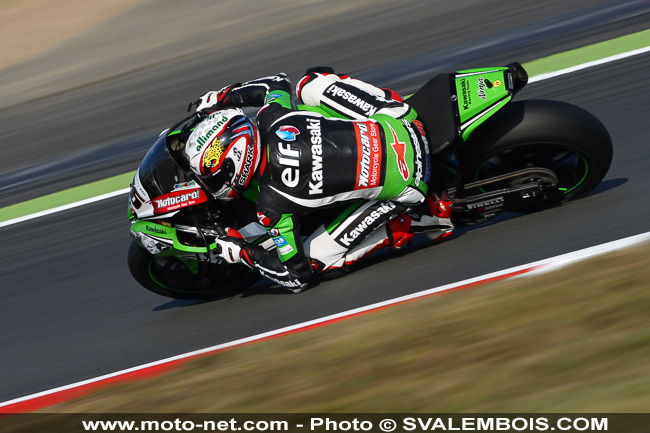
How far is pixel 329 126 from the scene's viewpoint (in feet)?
16.6

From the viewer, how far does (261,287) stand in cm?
583

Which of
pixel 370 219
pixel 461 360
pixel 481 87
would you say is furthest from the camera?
pixel 370 219

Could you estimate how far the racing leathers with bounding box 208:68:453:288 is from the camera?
4.93m

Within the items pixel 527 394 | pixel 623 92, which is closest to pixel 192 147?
pixel 527 394

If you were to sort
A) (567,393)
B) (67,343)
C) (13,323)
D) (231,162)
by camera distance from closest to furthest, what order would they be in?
(567,393), (231,162), (67,343), (13,323)

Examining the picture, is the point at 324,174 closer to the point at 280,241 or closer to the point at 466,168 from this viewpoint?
the point at 280,241

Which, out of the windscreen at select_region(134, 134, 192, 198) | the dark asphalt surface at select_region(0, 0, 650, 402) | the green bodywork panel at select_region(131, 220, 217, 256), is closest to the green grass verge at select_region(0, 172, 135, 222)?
the dark asphalt surface at select_region(0, 0, 650, 402)

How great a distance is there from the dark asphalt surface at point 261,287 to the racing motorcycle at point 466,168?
33cm

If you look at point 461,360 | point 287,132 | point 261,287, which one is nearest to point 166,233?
point 261,287

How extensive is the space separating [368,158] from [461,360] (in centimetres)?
148

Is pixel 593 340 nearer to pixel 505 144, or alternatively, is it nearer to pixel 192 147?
pixel 505 144

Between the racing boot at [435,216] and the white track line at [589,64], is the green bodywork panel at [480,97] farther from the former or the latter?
the white track line at [589,64]

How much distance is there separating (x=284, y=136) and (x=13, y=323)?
2.87 m

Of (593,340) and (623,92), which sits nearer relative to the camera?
(593,340)
